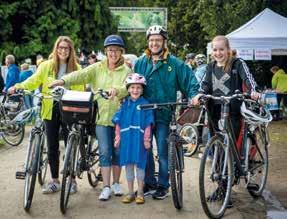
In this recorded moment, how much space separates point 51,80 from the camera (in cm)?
731

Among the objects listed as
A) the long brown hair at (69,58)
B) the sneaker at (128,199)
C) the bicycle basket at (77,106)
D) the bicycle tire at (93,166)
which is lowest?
the sneaker at (128,199)

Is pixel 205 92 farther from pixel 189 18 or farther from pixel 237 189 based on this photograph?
pixel 189 18

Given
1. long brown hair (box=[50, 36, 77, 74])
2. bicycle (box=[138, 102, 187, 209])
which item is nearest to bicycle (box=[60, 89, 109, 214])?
bicycle (box=[138, 102, 187, 209])

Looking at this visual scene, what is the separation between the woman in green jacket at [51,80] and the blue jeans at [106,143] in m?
0.60

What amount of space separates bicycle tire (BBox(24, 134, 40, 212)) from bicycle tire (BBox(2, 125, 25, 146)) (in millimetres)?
6105

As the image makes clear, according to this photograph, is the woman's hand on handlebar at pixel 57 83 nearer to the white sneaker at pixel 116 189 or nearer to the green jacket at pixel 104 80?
the green jacket at pixel 104 80

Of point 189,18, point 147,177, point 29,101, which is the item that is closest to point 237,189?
point 147,177

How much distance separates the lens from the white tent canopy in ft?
59.7

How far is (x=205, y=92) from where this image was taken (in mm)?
7035

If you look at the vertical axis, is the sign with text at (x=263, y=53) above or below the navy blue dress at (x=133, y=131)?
above

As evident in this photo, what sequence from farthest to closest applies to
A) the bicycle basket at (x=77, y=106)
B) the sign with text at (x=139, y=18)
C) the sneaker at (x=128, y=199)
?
the sign with text at (x=139, y=18) → the sneaker at (x=128, y=199) → the bicycle basket at (x=77, y=106)

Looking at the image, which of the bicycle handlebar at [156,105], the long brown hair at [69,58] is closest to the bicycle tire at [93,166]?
the long brown hair at [69,58]

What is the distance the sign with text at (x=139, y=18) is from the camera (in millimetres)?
34188

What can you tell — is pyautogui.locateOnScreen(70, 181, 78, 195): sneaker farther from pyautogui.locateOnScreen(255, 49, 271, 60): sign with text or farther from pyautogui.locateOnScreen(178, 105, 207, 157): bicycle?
pyautogui.locateOnScreen(255, 49, 271, 60): sign with text
